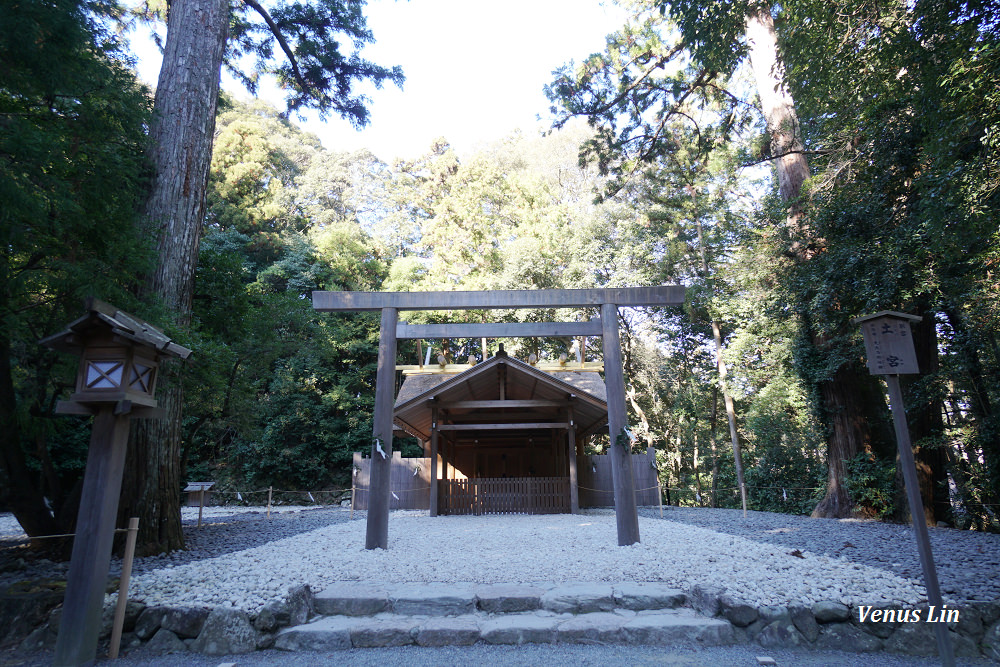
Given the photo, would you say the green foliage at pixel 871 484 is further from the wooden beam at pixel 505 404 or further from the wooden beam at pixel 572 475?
the wooden beam at pixel 505 404

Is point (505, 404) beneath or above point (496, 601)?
above

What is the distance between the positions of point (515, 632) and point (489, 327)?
4.26m

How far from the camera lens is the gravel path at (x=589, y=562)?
4.20 metres

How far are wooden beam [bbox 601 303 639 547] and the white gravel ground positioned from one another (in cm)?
31

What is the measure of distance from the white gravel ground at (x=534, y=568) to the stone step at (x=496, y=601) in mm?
378

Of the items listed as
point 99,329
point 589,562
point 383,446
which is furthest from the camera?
point 383,446

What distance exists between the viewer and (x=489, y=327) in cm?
729

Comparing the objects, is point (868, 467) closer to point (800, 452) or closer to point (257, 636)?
point (800, 452)

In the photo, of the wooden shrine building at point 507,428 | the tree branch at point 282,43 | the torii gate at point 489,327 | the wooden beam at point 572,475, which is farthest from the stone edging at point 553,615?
the tree branch at point 282,43

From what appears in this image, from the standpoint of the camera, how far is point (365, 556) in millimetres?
5941

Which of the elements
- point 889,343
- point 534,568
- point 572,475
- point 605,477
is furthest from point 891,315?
point 605,477

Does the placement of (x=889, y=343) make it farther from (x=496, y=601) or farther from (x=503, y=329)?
(x=503, y=329)

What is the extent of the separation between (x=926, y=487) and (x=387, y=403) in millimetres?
9201

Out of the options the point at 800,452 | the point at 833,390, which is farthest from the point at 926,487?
the point at 800,452
